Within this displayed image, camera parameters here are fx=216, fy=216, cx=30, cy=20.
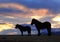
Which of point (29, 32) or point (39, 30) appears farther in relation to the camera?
point (29, 32)

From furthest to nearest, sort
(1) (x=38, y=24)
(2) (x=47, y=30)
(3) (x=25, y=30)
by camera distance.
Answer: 1. (3) (x=25, y=30)
2. (2) (x=47, y=30)
3. (1) (x=38, y=24)

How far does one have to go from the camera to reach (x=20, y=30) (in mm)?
15031

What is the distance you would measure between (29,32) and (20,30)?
0.65m

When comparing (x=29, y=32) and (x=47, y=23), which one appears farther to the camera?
(x=29, y=32)

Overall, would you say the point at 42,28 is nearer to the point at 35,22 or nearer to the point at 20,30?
the point at 35,22

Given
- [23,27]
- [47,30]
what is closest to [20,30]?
[23,27]

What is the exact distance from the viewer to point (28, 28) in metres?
15.1

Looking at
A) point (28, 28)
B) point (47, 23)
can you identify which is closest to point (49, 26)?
point (47, 23)

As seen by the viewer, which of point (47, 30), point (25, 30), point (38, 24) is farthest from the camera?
point (25, 30)

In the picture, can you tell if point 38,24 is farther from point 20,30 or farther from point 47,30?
point 20,30

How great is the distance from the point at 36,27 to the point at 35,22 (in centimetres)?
31

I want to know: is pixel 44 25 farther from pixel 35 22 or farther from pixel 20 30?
pixel 20 30

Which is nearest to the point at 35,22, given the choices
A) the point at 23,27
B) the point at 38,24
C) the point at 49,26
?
the point at 38,24

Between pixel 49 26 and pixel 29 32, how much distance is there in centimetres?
327
